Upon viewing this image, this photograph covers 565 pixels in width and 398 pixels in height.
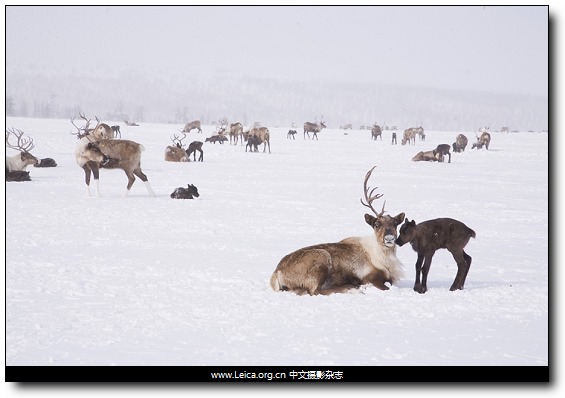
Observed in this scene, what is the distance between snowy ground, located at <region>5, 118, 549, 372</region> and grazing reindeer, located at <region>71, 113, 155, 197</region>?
2.09 ft

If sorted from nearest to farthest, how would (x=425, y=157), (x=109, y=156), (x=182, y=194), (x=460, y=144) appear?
(x=182, y=194), (x=109, y=156), (x=425, y=157), (x=460, y=144)

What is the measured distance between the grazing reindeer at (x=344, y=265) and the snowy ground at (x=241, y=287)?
0.52 feet

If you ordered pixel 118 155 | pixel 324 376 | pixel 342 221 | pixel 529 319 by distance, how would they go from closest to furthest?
pixel 324 376 < pixel 529 319 < pixel 342 221 < pixel 118 155

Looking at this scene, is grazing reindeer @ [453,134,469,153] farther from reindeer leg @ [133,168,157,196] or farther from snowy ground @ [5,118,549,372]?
reindeer leg @ [133,168,157,196]

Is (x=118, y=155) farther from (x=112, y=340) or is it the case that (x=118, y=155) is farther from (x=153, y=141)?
(x=153, y=141)

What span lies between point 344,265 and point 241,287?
1.14 meters

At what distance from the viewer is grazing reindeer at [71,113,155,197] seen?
16844mm

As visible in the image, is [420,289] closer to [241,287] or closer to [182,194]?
[241,287]

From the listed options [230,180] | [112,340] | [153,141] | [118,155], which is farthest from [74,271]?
[153,141]

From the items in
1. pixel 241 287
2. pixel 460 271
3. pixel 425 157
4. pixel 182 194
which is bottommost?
pixel 241 287

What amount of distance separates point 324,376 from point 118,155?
42.0 ft

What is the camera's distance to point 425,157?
30.7 m

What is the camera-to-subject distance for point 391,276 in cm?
731

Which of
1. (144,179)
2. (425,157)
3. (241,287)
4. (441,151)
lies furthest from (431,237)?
(441,151)
